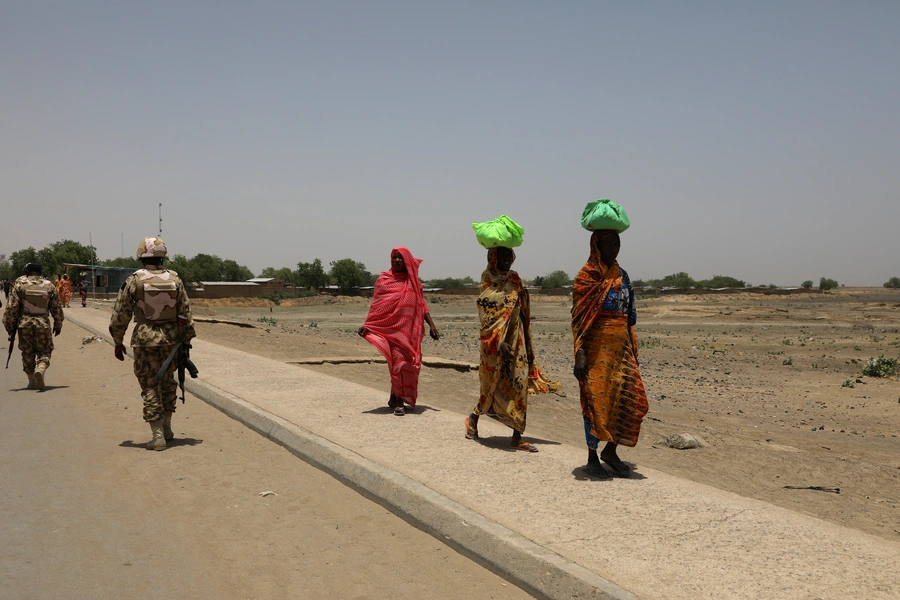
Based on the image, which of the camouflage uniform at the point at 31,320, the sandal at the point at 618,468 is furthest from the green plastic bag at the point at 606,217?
the camouflage uniform at the point at 31,320

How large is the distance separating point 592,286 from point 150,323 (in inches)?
169

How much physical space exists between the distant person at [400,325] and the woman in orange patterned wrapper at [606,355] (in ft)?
10.0

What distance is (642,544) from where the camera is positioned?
4.06m

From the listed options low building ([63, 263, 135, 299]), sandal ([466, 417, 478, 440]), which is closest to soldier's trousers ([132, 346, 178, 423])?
Answer: sandal ([466, 417, 478, 440])

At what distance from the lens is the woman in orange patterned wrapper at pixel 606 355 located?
5.40 metres

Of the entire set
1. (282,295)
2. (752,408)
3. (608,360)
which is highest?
(608,360)

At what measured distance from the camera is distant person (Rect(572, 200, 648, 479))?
5398 millimetres

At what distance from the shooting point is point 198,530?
186 inches

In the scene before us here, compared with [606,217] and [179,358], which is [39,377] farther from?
[606,217]

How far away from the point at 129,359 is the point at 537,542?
13.0 m

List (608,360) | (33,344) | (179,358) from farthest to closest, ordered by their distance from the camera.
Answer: (33,344)
(179,358)
(608,360)

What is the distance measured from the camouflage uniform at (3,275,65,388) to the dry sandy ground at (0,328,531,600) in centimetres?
395

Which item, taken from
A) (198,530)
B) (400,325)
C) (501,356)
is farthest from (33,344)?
(501,356)

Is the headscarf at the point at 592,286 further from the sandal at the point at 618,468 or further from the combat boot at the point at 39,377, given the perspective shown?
the combat boot at the point at 39,377
